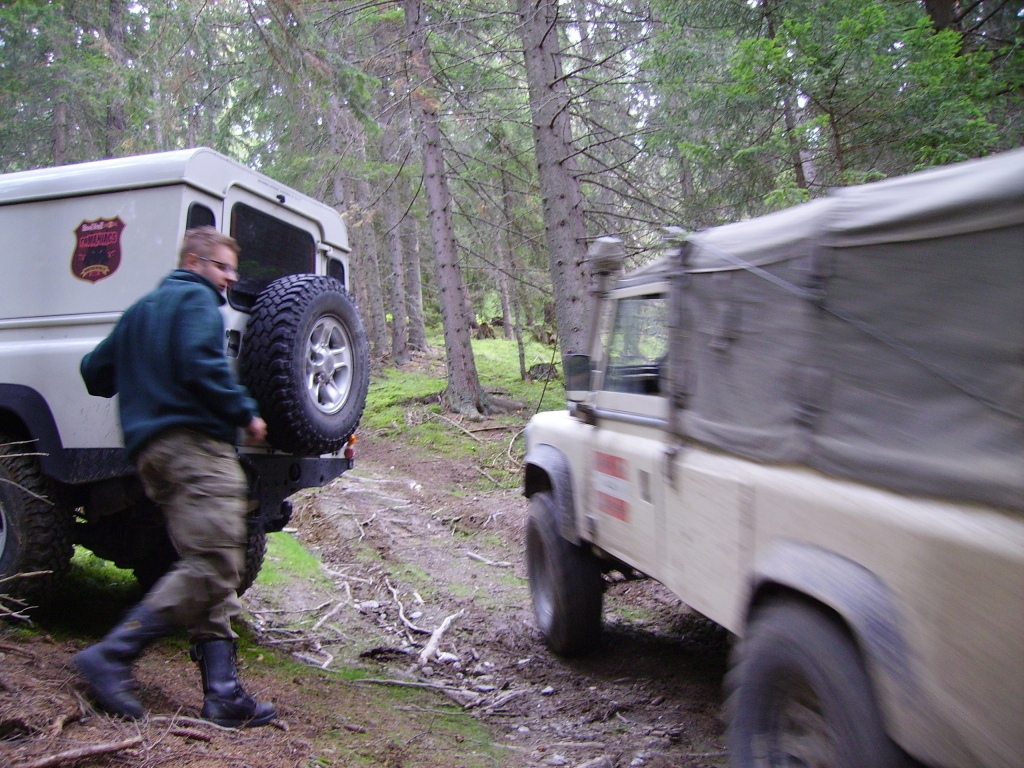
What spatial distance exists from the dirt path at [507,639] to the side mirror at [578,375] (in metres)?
1.75

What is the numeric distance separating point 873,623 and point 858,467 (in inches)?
18.8

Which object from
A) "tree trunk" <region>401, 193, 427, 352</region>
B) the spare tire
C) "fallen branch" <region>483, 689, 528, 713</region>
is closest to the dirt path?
"fallen branch" <region>483, 689, 528, 713</region>

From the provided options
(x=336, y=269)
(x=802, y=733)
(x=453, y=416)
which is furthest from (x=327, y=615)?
(x=453, y=416)

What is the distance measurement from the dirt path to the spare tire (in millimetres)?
1680

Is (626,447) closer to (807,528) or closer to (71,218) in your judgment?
(807,528)

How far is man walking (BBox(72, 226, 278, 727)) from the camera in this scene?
135 inches

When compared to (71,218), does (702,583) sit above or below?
below

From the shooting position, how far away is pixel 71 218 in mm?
4566

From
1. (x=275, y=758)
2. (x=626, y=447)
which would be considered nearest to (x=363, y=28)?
(x=626, y=447)

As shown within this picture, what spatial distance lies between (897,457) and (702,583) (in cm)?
127

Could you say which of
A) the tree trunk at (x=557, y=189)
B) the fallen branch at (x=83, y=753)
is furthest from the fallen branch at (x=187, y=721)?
the tree trunk at (x=557, y=189)

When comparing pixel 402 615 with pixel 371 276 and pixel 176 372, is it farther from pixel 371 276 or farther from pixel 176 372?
pixel 371 276

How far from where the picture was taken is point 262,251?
16.8ft

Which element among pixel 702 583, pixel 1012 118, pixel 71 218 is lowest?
pixel 702 583
